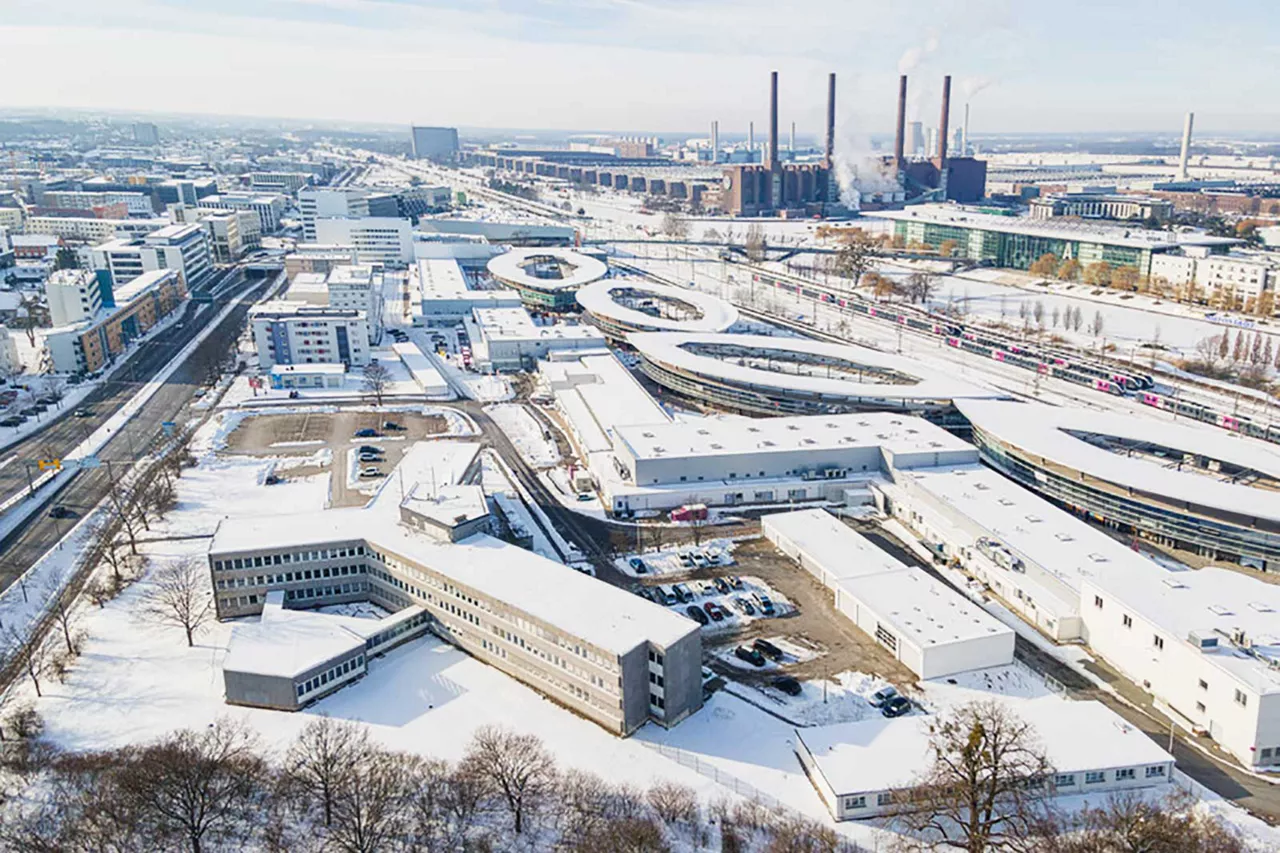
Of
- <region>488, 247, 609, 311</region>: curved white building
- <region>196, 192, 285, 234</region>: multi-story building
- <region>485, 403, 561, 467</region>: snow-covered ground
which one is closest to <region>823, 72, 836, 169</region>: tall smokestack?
<region>488, 247, 609, 311</region>: curved white building

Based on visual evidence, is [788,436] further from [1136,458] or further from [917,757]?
[917,757]

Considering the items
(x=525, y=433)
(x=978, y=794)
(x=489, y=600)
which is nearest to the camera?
(x=978, y=794)

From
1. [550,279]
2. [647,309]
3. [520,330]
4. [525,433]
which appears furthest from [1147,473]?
[550,279]

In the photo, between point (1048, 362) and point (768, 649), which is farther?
point (1048, 362)

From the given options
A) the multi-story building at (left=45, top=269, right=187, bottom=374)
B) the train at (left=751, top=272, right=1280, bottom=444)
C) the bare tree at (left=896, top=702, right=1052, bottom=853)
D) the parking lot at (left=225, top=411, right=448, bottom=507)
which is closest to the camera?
the bare tree at (left=896, top=702, right=1052, bottom=853)

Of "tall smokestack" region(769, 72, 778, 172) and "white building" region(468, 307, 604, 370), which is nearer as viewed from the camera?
"white building" region(468, 307, 604, 370)

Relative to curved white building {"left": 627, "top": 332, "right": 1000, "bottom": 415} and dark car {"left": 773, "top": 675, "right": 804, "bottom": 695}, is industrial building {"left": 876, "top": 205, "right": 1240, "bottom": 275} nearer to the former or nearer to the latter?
curved white building {"left": 627, "top": 332, "right": 1000, "bottom": 415}

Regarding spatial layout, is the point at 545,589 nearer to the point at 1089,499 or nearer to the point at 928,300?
the point at 1089,499

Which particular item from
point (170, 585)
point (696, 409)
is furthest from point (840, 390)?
point (170, 585)
